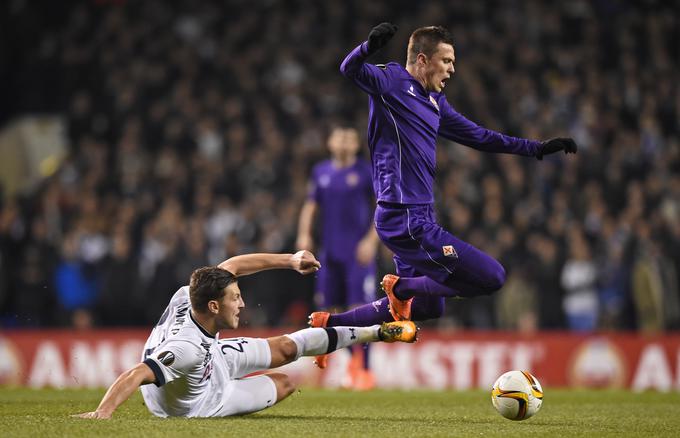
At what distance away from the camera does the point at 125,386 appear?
658 cm

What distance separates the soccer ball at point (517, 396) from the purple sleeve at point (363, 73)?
2.17 m

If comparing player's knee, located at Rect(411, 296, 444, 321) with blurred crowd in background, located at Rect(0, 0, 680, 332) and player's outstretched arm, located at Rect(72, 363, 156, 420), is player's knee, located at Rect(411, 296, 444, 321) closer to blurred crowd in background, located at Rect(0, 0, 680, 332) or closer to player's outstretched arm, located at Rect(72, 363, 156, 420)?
player's outstretched arm, located at Rect(72, 363, 156, 420)

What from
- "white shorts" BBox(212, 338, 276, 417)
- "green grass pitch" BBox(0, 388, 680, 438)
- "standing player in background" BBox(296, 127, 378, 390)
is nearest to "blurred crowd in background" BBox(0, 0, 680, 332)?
"standing player in background" BBox(296, 127, 378, 390)

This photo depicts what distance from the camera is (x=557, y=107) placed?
17875mm

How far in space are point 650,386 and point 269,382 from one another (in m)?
7.69

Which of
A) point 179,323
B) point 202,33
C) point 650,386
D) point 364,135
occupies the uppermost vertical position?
point 202,33

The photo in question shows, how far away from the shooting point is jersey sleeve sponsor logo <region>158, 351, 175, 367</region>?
6789 mm

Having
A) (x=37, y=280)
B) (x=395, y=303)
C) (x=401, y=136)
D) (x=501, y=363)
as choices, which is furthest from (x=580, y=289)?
(x=401, y=136)

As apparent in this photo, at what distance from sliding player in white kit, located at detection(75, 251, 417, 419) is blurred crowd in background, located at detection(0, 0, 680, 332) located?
6375 millimetres

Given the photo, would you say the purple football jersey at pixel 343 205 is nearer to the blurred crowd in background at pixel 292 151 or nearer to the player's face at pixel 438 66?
the blurred crowd in background at pixel 292 151

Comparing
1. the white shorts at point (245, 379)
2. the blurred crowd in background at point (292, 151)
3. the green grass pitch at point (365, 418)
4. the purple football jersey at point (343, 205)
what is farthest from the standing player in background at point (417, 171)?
the blurred crowd in background at point (292, 151)

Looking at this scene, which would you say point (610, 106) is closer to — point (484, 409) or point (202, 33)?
point (202, 33)

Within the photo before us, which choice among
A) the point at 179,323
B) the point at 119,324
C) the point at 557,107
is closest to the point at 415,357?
the point at 119,324

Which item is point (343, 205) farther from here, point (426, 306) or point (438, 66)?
point (438, 66)
